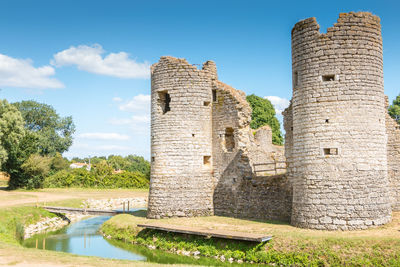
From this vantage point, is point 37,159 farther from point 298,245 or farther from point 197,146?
point 298,245

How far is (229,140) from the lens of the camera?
21203 millimetres

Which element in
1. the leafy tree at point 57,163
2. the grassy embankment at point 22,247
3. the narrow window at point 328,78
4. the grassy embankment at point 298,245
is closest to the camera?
the grassy embankment at point 22,247

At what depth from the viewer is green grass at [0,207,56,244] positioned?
19.1 meters

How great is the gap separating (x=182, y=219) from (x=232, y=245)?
14.6 feet

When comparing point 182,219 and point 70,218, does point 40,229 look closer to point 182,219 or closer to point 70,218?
point 70,218

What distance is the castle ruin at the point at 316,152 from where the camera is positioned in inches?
595

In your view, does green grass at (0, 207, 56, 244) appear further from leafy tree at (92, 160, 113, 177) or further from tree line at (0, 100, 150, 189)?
leafy tree at (92, 160, 113, 177)

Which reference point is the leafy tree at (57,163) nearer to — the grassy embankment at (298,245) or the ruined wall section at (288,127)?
the grassy embankment at (298,245)

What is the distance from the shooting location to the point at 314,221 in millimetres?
15258

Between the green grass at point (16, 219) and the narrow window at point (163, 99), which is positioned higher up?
the narrow window at point (163, 99)

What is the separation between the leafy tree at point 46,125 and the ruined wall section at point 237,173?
44484mm

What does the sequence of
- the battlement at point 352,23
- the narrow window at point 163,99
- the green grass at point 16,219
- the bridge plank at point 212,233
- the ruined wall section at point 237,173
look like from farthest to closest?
the narrow window at point 163,99, the green grass at point 16,219, the ruined wall section at point 237,173, the battlement at point 352,23, the bridge plank at point 212,233

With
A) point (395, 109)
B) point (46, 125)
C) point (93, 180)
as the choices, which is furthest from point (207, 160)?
point (46, 125)

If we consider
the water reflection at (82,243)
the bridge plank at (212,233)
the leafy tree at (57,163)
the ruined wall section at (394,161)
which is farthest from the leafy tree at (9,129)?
the ruined wall section at (394,161)
